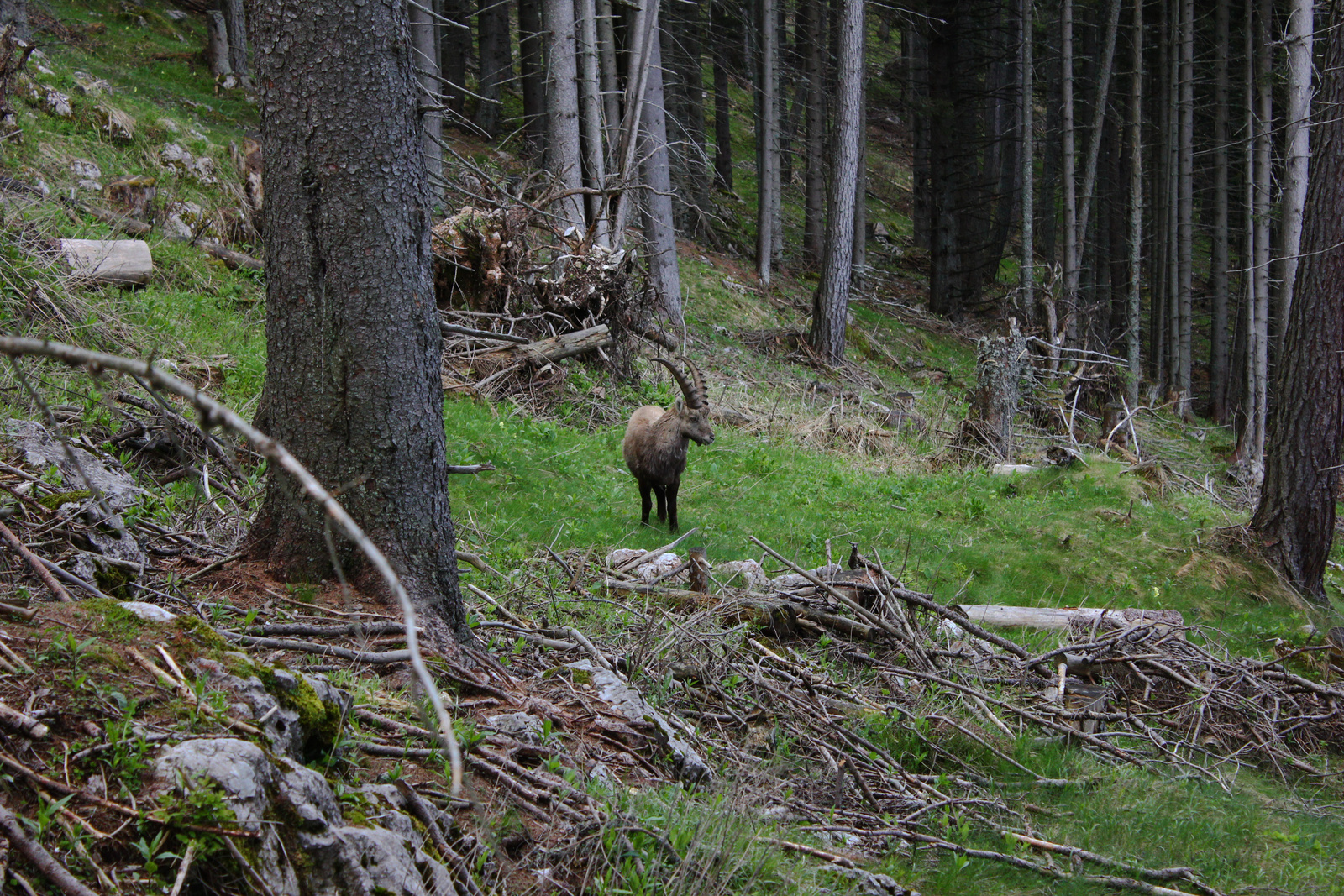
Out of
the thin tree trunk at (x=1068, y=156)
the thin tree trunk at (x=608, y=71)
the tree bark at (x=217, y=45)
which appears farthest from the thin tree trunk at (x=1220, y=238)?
the tree bark at (x=217, y=45)

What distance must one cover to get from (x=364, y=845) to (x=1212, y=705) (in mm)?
5873

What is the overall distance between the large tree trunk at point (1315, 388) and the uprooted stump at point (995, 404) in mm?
4625

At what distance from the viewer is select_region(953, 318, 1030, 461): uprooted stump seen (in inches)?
555

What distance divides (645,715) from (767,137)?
2067cm

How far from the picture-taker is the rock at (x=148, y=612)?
3146 millimetres

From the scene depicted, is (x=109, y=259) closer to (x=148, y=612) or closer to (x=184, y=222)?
(x=184, y=222)

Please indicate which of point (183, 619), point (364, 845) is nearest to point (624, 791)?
point (364, 845)

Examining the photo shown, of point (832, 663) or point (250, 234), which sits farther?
point (250, 234)

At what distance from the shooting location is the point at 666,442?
9492mm

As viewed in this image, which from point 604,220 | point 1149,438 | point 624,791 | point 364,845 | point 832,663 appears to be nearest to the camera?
point 364,845

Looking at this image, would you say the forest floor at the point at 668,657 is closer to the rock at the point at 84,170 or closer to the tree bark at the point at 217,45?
the rock at the point at 84,170

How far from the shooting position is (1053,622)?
764 centimetres

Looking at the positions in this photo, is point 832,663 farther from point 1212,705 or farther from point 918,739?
point 1212,705

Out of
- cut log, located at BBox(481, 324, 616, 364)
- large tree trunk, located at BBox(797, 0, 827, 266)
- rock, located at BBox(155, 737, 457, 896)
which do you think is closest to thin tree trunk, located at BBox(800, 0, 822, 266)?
large tree trunk, located at BBox(797, 0, 827, 266)
